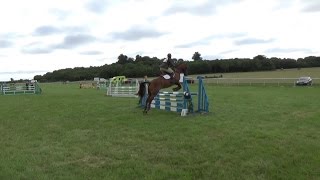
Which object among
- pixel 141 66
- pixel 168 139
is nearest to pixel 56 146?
pixel 168 139

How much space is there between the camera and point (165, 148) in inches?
369

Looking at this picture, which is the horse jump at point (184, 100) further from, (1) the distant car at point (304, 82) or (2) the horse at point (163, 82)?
(1) the distant car at point (304, 82)

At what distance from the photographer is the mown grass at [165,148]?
7.31m

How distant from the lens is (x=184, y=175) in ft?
23.2

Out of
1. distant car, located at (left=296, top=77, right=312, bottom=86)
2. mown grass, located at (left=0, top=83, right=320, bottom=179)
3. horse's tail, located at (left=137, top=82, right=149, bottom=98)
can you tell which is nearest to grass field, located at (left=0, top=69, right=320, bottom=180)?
mown grass, located at (left=0, top=83, right=320, bottom=179)

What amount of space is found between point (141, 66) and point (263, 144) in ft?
236

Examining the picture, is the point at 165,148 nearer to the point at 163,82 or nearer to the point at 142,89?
the point at 163,82

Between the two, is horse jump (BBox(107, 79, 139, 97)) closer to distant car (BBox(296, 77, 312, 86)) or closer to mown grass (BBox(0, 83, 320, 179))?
mown grass (BBox(0, 83, 320, 179))

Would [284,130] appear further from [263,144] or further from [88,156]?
[88,156]

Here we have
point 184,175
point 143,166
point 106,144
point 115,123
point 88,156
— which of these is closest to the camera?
point 184,175

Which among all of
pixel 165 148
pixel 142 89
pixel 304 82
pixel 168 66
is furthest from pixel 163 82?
pixel 304 82

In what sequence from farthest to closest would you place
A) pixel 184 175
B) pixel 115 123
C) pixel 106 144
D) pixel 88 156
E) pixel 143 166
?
pixel 115 123, pixel 106 144, pixel 88 156, pixel 143 166, pixel 184 175

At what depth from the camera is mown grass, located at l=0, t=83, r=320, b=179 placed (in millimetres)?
7309

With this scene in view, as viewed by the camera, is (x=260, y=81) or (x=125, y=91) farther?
(x=260, y=81)
